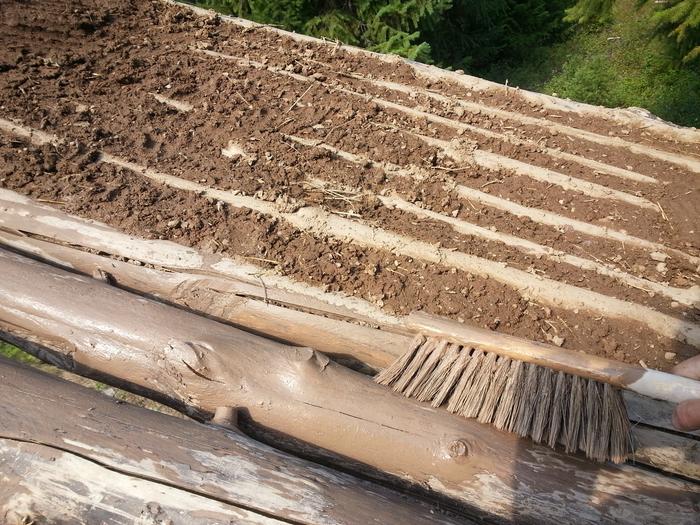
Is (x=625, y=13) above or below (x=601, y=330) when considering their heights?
above

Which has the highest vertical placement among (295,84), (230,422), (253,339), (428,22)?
(428,22)

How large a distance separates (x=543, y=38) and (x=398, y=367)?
25.3ft

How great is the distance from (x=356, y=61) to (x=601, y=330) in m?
2.73

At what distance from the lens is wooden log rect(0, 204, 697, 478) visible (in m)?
2.28

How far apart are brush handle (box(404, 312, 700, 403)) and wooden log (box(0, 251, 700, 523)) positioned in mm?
338

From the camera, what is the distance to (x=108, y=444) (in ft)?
6.29

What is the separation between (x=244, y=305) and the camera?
2.62m

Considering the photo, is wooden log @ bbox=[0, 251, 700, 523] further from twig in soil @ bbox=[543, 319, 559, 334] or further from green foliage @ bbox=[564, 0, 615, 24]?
green foliage @ bbox=[564, 0, 615, 24]

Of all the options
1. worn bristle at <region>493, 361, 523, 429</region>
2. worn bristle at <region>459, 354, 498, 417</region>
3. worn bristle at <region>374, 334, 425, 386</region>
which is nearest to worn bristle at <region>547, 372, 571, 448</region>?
worn bristle at <region>493, 361, 523, 429</region>

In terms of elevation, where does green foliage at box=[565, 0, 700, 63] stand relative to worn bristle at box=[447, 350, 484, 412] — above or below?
above

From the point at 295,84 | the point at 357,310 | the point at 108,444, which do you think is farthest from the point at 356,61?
the point at 108,444

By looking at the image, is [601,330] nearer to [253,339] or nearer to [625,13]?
[253,339]

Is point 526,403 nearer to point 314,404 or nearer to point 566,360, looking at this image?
point 566,360

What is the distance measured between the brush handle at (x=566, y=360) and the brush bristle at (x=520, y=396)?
4 centimetres
